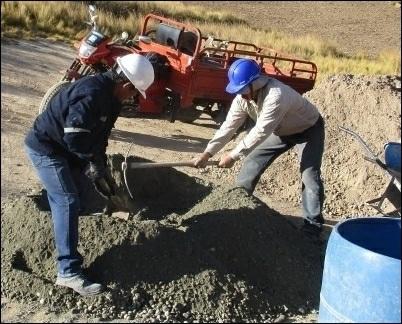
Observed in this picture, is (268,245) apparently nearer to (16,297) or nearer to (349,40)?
(16,297)

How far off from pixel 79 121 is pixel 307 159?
2.59 m

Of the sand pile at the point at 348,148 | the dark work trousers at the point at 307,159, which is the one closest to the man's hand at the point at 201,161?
the dark work trousers at the point at 307,159

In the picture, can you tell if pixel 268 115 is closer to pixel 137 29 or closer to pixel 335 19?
pixel 137 29

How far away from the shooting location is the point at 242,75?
5988 millimetres

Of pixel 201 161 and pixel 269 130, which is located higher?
pixel 269 130

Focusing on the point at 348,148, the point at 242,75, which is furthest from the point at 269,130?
the point at 348,148

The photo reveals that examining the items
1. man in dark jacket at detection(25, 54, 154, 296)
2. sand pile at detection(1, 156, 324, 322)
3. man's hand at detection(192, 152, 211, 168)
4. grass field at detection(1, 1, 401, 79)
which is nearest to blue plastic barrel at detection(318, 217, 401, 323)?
sand pile at detection(1, 156, 324, 322)

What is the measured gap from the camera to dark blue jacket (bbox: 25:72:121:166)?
4.96 metres

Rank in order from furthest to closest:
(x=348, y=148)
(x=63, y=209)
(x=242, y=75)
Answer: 1. (x=348, y=148)
2. (x=242, y=75)
3. (x=63, y=209)

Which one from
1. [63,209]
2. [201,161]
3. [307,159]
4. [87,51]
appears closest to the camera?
[63,209]

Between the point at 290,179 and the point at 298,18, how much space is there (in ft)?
69.9

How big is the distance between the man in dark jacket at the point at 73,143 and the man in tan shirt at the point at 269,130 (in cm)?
116

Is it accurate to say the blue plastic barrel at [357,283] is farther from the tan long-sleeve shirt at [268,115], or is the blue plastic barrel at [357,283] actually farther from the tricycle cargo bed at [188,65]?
the tricycle cargo bed at [188,65]

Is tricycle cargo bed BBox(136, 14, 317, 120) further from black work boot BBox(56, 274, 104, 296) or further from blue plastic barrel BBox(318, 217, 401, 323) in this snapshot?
blue plastic barrel BBox(318, 217, 401, 323)
